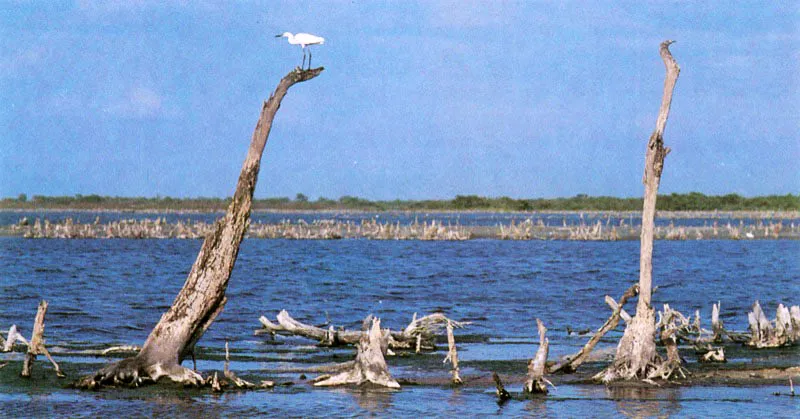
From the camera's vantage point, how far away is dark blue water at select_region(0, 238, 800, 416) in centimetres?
1639

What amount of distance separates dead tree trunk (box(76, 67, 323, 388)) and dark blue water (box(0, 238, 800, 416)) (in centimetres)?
58

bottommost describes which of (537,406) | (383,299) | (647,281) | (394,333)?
(383,299)

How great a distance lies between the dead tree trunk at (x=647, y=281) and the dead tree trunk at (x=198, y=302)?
18.5 feet

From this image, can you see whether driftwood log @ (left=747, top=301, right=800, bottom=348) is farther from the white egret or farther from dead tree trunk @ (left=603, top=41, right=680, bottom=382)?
the white egret

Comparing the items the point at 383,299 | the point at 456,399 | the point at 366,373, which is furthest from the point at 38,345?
the point at 383,299

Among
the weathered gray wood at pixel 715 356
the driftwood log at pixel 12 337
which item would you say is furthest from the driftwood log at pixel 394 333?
the driftwood log at pixel 12 337

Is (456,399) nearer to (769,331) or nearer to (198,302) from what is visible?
(198,302)

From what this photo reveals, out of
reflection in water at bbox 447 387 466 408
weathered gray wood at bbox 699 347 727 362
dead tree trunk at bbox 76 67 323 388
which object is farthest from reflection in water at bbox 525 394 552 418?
weathered gray wood at bbox 699 347 727 362

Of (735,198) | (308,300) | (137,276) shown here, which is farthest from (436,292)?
(735,198)

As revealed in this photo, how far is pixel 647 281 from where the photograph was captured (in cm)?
1795

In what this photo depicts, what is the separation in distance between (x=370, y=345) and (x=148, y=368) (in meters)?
3.33

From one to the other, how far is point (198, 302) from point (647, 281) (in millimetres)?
6865

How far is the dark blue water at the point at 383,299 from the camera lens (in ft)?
53.8

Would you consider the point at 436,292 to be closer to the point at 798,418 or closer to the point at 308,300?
the point at 308,300
